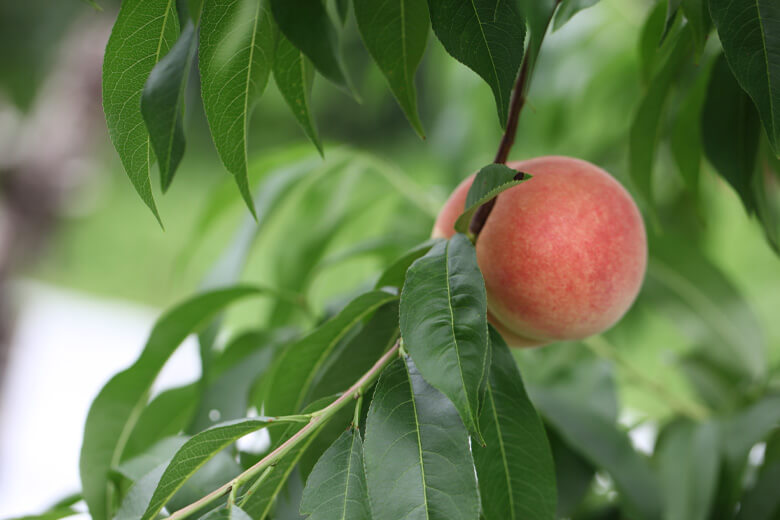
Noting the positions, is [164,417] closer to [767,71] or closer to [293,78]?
[293,78]

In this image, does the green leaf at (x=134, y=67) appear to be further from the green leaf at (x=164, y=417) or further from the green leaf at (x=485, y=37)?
the green leaf at (x=164, y=417)

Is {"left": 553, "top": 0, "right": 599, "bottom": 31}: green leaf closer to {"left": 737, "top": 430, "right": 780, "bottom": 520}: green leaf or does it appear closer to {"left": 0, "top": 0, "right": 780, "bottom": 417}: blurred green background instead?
{"left": 0, "top": 0, "right": 780, "bottom": 417}: blurred green background

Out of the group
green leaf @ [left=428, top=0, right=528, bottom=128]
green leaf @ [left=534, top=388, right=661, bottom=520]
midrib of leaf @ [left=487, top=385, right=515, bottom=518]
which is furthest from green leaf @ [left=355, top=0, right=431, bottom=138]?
green leaf @ [left=534, top=388, right=661, bottom=520]

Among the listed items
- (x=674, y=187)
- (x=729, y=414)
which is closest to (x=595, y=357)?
(x=729, y=414)

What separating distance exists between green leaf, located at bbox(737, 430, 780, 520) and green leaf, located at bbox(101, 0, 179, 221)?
15.0 inches

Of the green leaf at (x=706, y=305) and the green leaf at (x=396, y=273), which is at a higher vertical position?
the green leaf at (x=396, y=273)

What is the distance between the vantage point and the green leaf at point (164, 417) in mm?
442

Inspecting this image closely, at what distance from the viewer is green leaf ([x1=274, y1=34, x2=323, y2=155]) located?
0.95 ft

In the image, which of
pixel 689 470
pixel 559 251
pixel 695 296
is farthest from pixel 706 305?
pixel 559 251

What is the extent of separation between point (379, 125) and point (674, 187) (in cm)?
287

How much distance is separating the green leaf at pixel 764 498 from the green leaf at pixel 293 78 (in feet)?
1.10

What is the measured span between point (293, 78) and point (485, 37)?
0.08m

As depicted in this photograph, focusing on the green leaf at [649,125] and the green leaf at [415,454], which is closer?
the green leaf at [415,454]

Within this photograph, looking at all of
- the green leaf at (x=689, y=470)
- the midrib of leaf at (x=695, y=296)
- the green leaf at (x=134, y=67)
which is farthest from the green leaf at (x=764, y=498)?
the green leaf at (x=134, y=67)
